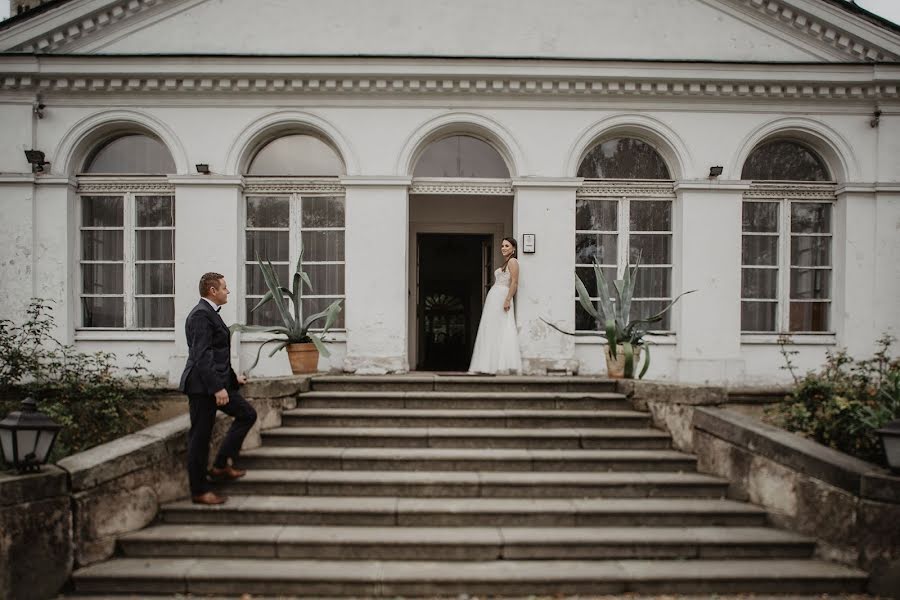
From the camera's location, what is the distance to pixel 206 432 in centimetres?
450

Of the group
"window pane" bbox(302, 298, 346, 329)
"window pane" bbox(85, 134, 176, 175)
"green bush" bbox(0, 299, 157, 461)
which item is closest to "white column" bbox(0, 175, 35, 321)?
"green bush" bbox(0, 299, 157, 461)

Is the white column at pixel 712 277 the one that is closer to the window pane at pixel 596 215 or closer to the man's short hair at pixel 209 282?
the window pane at pixel 596 215

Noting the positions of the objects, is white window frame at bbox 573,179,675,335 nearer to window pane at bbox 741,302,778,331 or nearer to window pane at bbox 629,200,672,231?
window pane at bbox 629,200,672,231

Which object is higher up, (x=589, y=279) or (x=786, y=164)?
(x=786, y=164)

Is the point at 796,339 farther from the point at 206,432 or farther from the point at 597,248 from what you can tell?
the point at 206,432

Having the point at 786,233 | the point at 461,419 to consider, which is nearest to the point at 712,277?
the point at 786,233

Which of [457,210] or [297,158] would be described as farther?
[457,210]

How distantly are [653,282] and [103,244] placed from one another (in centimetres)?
915

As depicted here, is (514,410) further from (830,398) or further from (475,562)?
(830,398)

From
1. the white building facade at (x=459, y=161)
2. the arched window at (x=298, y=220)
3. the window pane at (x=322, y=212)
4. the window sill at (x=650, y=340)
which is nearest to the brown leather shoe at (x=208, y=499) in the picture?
the white building facade at (x=459, y=161)

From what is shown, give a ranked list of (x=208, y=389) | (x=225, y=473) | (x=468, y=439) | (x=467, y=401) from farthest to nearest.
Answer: (x=467, y=401) < (x=468, y=439) < (x=225, y=473) < (x=208, y=389)

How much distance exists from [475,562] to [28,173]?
28.9 ft

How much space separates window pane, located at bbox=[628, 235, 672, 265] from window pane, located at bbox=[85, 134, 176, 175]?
7.75m

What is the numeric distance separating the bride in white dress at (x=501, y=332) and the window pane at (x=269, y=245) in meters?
3.53
